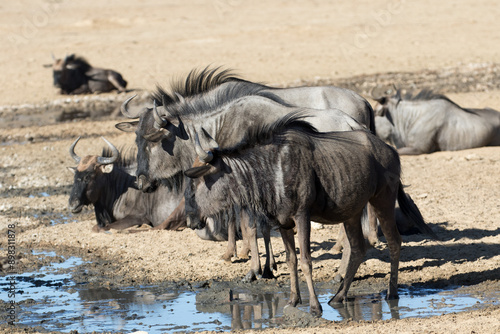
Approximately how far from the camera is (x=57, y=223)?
36.9ft

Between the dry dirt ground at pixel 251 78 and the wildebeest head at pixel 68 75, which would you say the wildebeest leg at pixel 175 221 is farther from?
the wildebeest head at pixel 68 75

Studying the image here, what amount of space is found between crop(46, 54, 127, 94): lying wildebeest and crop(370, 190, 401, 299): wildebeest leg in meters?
17.0

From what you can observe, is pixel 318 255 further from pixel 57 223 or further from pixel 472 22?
pixel 472 22

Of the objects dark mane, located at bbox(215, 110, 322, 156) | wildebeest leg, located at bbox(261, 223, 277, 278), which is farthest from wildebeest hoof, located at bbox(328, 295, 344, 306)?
dark mane, located at bbox(215, 110, 322, 156)

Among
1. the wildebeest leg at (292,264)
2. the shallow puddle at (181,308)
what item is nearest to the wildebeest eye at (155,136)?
the shallow puddle at (181,308)

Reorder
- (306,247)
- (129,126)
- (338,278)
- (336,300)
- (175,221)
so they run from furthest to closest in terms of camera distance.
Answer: (175,221) → (129,126) → (338,278) → (336,300) → (306,247)

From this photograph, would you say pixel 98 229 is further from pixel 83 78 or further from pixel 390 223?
pixel 83 78

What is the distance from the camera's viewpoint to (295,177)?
6.54 m

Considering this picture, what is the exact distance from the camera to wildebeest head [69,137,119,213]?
35.8 feet

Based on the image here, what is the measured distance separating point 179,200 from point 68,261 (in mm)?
1942

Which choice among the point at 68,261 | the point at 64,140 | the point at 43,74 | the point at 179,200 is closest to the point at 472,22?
the point at 43,74

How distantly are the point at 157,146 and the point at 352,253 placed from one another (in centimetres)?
226

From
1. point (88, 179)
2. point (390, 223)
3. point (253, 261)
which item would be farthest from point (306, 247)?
point (88, 179)

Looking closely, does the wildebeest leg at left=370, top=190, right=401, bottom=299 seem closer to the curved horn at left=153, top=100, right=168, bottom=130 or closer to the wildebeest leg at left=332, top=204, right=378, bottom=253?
the wildebeest leg at left=332, top=204, right=378, bottom=253
